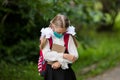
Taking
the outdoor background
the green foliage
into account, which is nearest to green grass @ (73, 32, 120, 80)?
the outdoor background

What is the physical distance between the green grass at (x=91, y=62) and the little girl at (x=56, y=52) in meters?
2.20

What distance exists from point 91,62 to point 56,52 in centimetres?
651

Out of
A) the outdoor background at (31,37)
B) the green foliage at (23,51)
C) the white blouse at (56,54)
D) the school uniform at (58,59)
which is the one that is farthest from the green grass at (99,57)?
the white blouse at (56,54)

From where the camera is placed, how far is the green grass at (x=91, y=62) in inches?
392

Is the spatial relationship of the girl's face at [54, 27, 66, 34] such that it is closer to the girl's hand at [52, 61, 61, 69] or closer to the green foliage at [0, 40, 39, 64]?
the girl's hand at [52, 61, 61, 69]

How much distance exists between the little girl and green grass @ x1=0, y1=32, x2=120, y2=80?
7.23 feet

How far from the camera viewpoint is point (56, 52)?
747cm

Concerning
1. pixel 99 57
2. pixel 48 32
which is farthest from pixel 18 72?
pixel 99 57

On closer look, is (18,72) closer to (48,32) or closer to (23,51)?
(23,51)

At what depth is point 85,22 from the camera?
12844 mm

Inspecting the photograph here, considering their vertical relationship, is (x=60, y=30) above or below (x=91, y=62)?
above

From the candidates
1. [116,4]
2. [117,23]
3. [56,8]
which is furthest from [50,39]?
[117,23]


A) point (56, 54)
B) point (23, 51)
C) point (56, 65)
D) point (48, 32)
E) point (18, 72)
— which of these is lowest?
point (23, 51)

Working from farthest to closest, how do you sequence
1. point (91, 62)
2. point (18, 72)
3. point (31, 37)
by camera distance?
point (91, 62) < point (31, 37) < point (18, 72)
